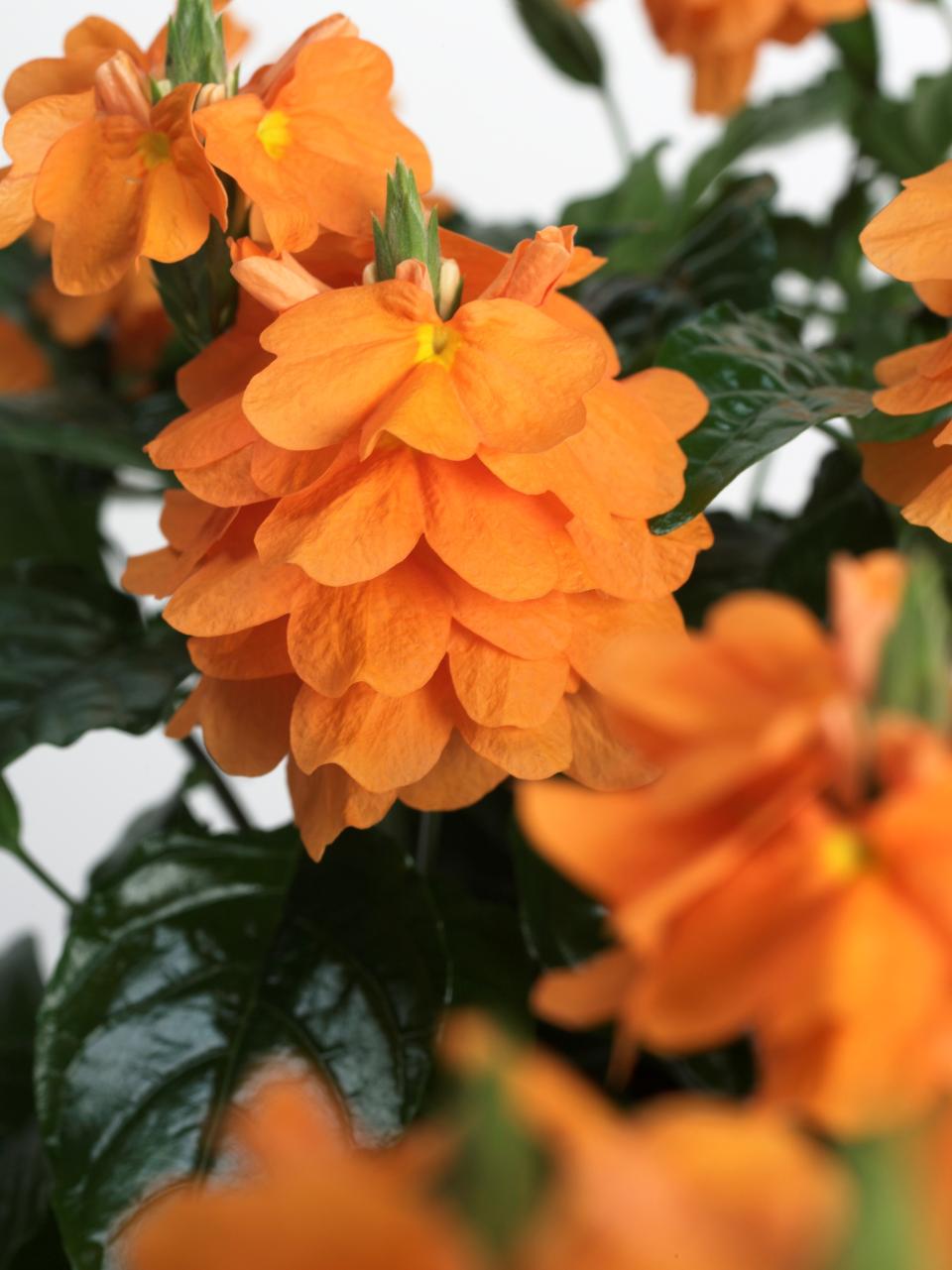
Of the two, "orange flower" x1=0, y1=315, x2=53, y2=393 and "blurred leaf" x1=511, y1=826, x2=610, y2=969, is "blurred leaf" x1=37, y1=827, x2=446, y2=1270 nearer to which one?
"blurred leaf" x1=511, y1=826, x2=610, y2=969

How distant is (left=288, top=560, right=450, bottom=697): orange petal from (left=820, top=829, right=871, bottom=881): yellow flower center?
150 mm

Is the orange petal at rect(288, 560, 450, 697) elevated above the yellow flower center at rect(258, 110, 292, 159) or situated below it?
below

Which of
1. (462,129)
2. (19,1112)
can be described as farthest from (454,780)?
(462,129)

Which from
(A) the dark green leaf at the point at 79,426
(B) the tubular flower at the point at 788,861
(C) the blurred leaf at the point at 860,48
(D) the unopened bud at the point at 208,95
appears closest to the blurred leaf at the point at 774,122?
(C) the blurred leaf at the point at 860,48

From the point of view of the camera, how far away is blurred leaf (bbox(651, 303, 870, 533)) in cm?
31

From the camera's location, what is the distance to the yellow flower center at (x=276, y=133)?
322 mm

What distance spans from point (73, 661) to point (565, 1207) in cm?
37

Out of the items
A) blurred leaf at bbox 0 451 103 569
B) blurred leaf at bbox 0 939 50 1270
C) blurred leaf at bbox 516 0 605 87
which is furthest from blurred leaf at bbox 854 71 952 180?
blurred leaf at bbox 0 939 50 1270

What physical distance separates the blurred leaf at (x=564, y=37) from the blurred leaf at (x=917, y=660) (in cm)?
59

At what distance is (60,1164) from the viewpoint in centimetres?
35

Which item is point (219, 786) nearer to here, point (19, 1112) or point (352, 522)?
point (19, 1112)

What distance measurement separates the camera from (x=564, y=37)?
26.1 inches

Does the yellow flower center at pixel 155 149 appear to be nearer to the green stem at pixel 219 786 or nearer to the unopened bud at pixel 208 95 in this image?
the unopened bud at pixel 208 95

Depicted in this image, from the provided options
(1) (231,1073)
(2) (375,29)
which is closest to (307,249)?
(1) (231,1073)
